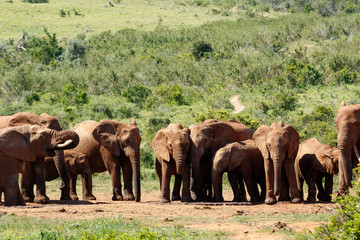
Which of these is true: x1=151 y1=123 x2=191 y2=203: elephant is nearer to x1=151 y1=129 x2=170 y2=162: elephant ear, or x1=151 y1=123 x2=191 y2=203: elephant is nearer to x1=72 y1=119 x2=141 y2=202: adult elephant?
x1=151 y1=129 x2=170 y2=162: elephant ear

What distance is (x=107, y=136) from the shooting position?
65.2ft

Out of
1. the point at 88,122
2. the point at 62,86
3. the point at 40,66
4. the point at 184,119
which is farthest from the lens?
the point at 40,66

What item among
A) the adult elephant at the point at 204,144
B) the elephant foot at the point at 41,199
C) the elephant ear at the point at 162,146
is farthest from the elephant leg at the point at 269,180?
the elephant foot at the point at 41,199

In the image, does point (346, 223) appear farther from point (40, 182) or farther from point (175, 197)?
point (175, 197)

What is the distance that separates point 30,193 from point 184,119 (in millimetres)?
17093

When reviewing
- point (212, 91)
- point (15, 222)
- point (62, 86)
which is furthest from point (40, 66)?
point (15, 222)

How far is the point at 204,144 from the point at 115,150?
2433 millimetres

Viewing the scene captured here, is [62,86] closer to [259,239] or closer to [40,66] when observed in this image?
[40,66]

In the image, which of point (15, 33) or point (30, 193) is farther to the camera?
point (15, 33)

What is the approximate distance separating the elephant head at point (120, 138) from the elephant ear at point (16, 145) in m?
3.47

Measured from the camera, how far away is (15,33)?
66375 millimetres

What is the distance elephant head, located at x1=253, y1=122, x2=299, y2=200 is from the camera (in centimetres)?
1767

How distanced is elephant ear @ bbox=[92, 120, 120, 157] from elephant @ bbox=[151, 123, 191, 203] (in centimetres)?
115

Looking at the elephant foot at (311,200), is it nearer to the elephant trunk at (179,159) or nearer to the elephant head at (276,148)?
the elephant head at (276,148)
